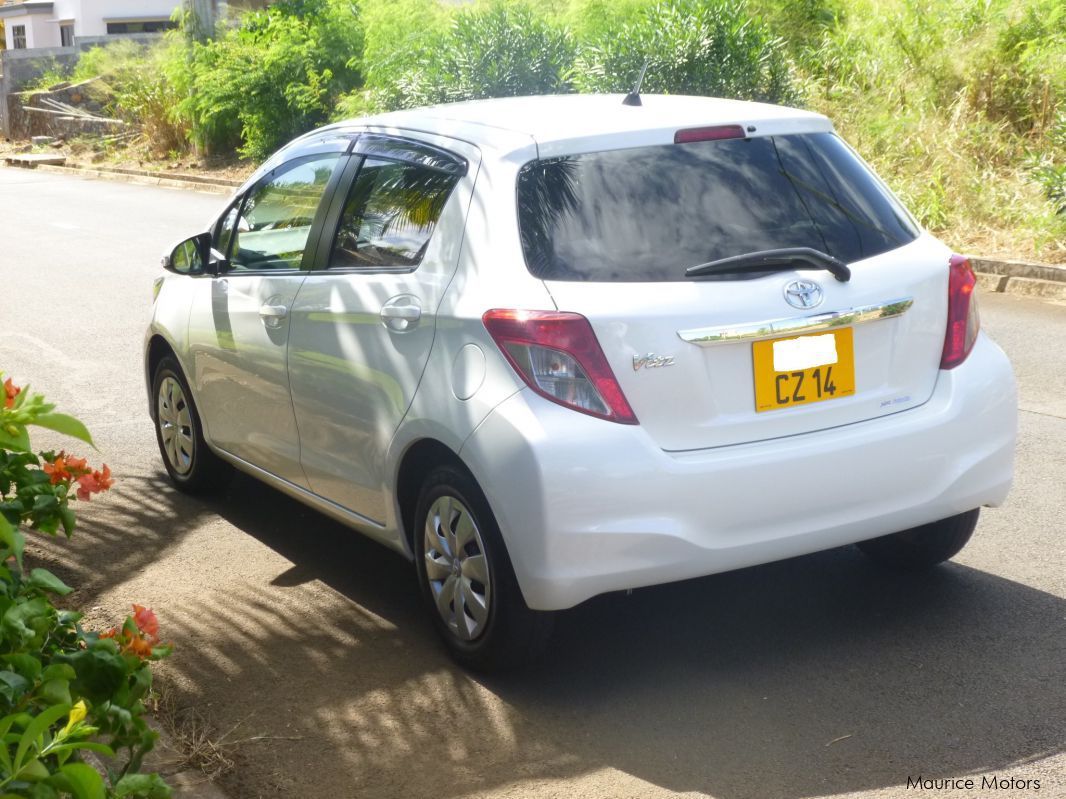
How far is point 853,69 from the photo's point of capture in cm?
1689

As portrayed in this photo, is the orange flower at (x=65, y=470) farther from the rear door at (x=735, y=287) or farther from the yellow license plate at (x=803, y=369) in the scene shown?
the yellow license plate at (x=803, y=369)

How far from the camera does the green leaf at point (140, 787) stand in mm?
2867

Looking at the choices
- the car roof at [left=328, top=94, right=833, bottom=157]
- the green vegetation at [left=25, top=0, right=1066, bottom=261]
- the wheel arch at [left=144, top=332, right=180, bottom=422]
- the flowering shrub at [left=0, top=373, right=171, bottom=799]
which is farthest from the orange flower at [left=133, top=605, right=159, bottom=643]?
the green vegetation at [left=25, top=0, right=1066, bottom=261]

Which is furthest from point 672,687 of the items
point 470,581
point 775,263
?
point 775,263

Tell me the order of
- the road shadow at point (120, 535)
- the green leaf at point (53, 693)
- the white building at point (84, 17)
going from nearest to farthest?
1. the green leaf at point (53, 693)
2. the road shadow at point (120, 535)
3. the white building at point (84, 17)

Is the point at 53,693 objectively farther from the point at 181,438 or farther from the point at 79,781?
the point at 181,438

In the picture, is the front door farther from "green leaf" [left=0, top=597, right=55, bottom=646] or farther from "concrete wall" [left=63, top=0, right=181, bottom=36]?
"concrete wall" [left=63, top=0, right=181, bottom=36]

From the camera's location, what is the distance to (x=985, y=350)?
4.78 meters

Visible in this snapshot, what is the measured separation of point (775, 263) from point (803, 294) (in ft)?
0.42

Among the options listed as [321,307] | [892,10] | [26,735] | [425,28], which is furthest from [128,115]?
[26,735]

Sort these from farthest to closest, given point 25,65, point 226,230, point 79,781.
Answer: point 25,65, point 226,230, point 79,781

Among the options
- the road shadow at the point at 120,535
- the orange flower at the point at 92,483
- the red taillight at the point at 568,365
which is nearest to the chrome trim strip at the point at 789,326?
the red taillight at the point at 568,365

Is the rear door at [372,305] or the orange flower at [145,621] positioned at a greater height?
the rear door at [372,305]

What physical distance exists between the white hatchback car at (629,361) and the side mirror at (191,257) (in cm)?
110
